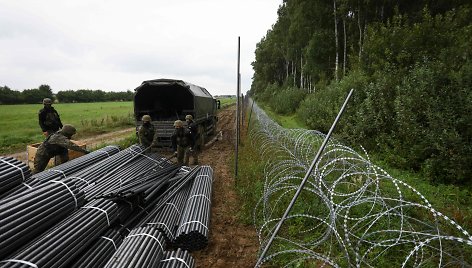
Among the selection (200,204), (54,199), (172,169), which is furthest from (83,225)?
(172,169)

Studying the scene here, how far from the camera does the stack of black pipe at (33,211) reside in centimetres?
299

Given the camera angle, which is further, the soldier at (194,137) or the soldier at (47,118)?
the soldier at (194,137)

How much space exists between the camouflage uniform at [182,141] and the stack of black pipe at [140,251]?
4.89 m

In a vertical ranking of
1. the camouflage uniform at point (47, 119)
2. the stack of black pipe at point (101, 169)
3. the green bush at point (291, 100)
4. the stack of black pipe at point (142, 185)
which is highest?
the green bush at point (291, 100)

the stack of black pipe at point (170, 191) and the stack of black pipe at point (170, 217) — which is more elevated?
the stack of black pipe at point (170, 191)

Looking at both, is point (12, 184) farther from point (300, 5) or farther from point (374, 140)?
point (300, 5)

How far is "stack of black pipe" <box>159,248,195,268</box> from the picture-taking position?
3.66 m

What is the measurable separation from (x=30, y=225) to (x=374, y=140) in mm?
10456

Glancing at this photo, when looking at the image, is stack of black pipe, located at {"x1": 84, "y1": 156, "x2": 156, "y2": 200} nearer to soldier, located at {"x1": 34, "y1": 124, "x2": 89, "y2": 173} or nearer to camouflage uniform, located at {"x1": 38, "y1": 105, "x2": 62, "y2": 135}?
soldier, located at {"x1": 34, "y1": 124, "x2": 89, "y2": 173}

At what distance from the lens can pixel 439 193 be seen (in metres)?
6.50

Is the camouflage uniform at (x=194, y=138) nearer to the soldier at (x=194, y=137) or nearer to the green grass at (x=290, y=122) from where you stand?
the soldier at (x=194, y=137)

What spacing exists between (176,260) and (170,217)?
4.71 feet

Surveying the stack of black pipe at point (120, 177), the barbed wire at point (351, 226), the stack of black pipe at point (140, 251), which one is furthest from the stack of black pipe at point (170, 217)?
the barbed wire at point (351, 226)

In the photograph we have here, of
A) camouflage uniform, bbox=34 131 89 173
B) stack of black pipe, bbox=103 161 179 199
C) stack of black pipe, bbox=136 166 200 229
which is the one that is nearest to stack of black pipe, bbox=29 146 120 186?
camouflage uniform, bbox=34 131 89 173
